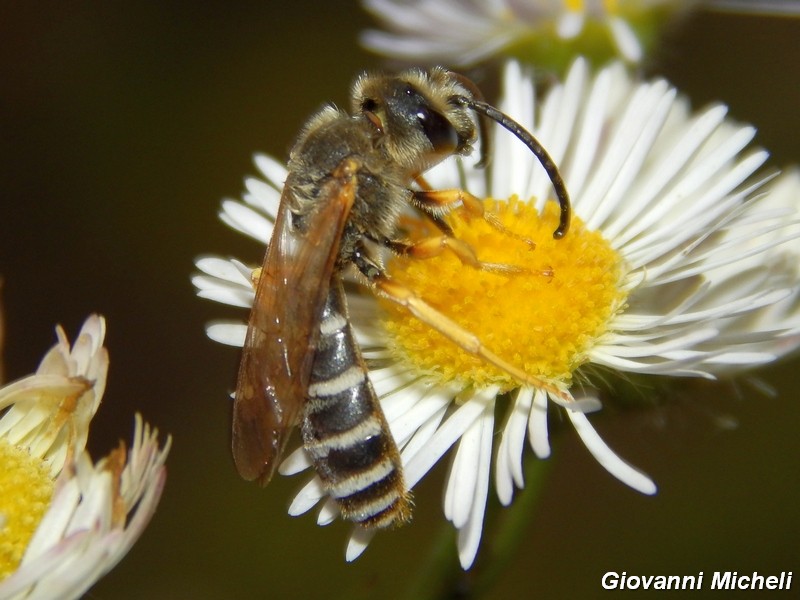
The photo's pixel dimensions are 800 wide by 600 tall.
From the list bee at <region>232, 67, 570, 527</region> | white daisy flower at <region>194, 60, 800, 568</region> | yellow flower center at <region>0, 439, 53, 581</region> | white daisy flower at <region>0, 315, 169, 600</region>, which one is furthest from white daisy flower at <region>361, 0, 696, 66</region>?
yellow flower center at <region>0, 439, 53, 581</region>

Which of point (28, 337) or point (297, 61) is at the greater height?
point (297, 61)

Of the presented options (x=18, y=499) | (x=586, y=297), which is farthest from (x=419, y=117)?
(x=18, y=499)

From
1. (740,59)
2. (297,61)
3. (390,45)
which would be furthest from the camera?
(297,61)

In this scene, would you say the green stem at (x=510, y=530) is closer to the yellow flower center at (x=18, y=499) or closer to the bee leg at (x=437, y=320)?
the bee leg at (x=437, y=320)

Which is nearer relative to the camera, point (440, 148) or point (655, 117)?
point (440, 148)

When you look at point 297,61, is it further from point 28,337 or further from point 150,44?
point 28,337


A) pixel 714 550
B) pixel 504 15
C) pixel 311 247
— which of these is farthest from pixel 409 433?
pixel 714 550

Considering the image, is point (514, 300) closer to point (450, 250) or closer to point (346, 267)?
point (450, 250)
